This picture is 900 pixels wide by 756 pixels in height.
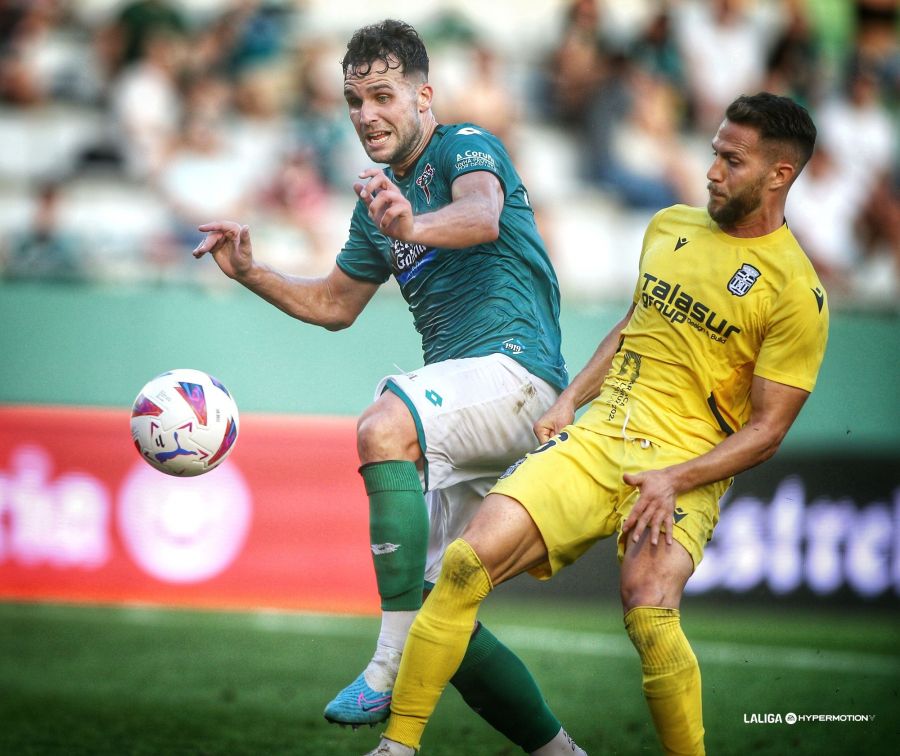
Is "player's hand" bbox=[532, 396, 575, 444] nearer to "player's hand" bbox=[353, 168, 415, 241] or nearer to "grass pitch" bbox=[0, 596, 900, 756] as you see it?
"player's hand" bbox=[353, 168, 415, 241]

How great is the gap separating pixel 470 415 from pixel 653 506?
0.74 metres

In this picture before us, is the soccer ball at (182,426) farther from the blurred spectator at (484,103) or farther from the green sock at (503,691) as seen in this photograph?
the blurred spectator at (484,103)

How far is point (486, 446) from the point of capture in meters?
4.62

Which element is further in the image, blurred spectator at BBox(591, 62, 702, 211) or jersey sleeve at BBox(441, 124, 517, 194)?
blurred spectator at BBox(591, 62, 702, 211)

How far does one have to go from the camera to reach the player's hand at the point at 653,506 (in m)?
4.16

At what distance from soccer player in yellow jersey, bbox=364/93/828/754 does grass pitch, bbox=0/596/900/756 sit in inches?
67.1

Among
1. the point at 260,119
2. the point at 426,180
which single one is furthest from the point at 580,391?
the point at 260,119

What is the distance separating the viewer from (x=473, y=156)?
4.61 m

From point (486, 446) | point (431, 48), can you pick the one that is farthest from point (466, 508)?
point (431, 48)

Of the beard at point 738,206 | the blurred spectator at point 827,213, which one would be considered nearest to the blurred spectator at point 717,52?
the blurred spectator at point 827,213

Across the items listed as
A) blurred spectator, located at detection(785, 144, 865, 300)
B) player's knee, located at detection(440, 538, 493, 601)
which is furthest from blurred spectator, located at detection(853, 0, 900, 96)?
player's knee, located at detection(440, 538, 493, 601)

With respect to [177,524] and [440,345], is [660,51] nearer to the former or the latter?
[177,524]

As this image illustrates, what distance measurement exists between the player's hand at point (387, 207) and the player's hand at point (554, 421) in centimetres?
88

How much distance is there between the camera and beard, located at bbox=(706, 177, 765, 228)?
14.0 ft
